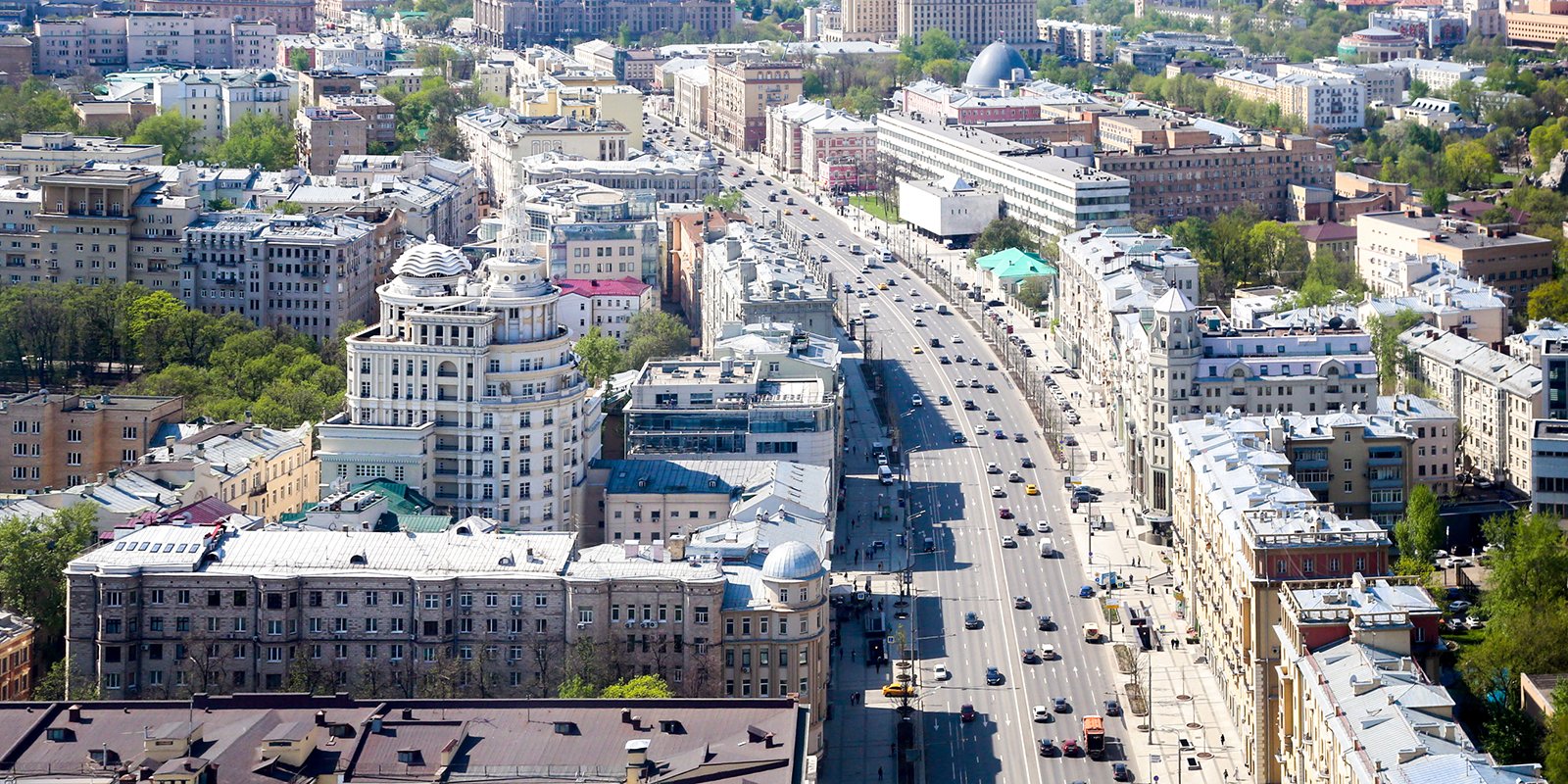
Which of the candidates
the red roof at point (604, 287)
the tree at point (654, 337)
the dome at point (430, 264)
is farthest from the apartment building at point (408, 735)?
the red roof at point (604, 287)

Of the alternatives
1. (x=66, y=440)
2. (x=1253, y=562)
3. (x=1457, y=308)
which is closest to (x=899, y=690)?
(x=1253, y=562)

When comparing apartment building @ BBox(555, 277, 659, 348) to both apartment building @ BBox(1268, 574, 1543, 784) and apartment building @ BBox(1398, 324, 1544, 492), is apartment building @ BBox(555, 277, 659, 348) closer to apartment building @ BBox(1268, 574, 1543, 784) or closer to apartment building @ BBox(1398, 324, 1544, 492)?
apartment building @ BBox(1398, 324, 1544, 492)

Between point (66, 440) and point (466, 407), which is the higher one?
point (466, 407)

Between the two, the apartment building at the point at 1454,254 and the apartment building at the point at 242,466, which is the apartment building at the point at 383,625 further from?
the apartment building at the point at 1454,254

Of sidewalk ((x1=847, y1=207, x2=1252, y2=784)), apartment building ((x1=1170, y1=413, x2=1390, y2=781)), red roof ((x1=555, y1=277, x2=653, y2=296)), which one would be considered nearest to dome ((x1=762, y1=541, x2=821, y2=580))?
sidewalk ((x1=847, y1=207, x2=1252, y2=784))

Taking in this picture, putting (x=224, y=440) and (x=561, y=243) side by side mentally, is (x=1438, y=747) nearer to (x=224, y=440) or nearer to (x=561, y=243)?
(x=224, y=440)

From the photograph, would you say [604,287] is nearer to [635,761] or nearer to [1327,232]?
[1327,232]
